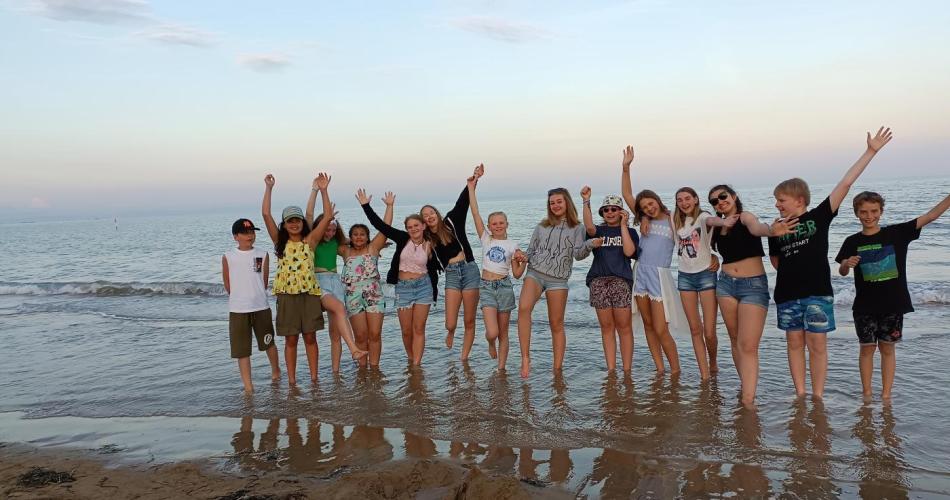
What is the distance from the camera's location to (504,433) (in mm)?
5207

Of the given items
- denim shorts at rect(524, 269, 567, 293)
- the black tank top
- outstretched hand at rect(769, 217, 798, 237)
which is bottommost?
denim shorts at rect(524, 269, 567, 293)

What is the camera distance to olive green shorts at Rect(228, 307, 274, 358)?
22.2 feet

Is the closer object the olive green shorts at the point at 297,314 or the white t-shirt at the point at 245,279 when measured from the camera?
the white t-shirt at the point at 245,279

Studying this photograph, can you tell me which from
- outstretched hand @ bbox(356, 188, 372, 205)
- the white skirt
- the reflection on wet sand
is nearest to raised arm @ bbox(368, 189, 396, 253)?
outstretched hand @ bbox(356, 188, 372, 205)

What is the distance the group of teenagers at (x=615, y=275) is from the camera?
5395 millimetres

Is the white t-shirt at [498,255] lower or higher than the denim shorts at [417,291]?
higher

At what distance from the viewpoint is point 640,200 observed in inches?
263

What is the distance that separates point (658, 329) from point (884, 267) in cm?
223

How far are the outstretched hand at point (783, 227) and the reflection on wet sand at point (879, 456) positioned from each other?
1.72 m

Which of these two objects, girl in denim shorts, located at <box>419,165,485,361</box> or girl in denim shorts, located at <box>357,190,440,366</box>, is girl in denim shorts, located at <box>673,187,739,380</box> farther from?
girl in denim shorts, located at <box>357,190,440,366</box>

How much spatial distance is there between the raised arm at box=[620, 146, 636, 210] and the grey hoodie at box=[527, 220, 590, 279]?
0.62 m

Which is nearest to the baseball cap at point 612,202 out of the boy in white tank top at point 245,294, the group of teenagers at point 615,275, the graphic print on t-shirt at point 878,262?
the group of teenagers at point 615,275

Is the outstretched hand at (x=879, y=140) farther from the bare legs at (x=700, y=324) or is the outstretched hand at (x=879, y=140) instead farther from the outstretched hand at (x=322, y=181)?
the outstretched hand at (x=322, y=181)

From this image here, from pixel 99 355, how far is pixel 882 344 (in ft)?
33.1
